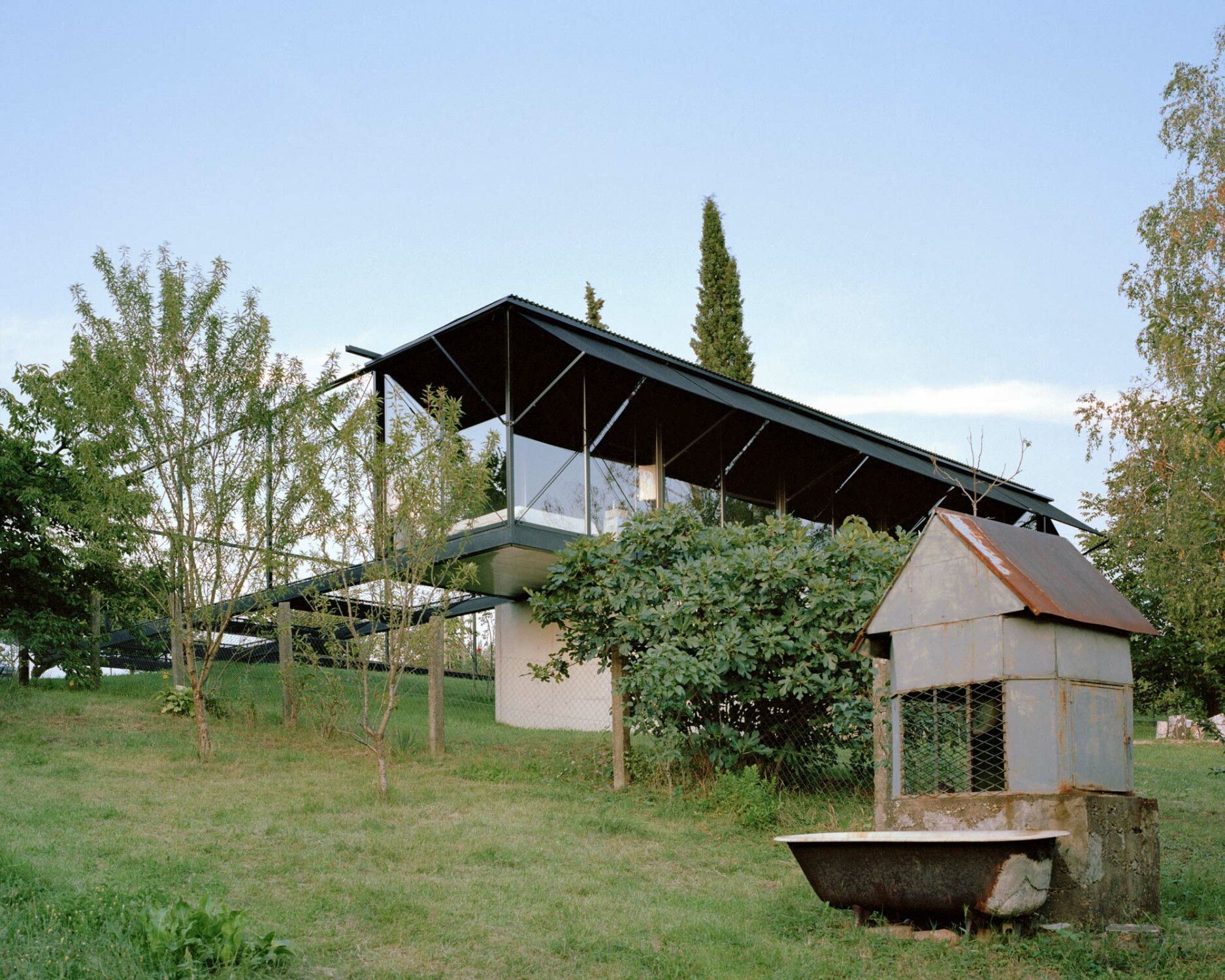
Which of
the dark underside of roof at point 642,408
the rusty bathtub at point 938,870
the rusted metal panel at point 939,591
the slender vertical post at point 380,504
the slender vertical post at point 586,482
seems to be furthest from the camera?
the slender vertical post at point 586,482

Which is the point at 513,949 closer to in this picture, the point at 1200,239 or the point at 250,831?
the point at 250,831

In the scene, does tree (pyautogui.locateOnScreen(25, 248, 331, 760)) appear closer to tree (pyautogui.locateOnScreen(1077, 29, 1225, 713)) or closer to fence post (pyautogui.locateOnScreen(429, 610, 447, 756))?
fence post (pyautogui.locateOnScreen(429, 610, 447, 756))

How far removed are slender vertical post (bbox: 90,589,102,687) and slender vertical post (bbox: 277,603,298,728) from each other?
4593mm

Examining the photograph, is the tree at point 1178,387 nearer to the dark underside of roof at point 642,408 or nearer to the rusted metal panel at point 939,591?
the dark underside of roof at point 642,408

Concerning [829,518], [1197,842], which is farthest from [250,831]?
[829,518]

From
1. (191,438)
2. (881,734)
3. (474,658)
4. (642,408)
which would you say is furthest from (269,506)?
(474,658)

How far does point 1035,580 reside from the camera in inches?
279

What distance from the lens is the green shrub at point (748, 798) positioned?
10062 millimetres

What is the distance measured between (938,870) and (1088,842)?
110cm

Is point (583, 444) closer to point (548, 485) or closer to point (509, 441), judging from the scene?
point (548, 485)

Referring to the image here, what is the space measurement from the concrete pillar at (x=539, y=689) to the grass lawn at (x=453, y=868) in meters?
3.75

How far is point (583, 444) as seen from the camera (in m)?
A: 16.3

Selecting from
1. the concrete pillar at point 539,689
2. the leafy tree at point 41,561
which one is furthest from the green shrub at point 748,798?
the leafy tree at point 41,561

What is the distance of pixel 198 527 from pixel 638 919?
7.96m
